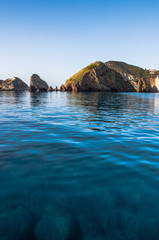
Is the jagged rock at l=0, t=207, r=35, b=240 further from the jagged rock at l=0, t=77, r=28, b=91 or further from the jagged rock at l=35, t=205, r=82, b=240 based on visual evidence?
the jagged rock at l=0, t=77, r=28, b=91

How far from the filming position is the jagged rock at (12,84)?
166000mm

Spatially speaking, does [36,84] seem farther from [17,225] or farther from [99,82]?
[17,225]

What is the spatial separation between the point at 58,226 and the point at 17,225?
82 centimetres

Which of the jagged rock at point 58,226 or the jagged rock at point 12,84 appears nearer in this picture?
the jagged rock at point 58,226

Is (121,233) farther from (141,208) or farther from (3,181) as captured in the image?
(3,181)

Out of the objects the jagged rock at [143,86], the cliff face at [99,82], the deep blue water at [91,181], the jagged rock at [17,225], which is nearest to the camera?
the jagged rock at [17,225]

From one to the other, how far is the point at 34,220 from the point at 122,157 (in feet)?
14.8

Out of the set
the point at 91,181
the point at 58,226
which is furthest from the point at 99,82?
the point at 58,226

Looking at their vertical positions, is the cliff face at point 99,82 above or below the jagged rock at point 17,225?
above

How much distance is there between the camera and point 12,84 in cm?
17062

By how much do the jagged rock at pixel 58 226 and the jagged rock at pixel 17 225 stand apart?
17 centimetres

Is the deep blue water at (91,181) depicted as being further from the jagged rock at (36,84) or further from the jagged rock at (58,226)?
the jagged rock at (36,84)

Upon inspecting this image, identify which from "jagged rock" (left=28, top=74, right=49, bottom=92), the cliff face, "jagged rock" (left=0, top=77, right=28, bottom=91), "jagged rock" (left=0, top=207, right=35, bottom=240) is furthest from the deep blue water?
"jagged rock" (left=0, top=77, right=28, bottom=91)

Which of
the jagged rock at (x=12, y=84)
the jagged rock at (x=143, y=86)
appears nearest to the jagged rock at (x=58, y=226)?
the jagged rock at (x=12, y=84)
